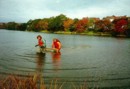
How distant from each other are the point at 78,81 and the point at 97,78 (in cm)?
164

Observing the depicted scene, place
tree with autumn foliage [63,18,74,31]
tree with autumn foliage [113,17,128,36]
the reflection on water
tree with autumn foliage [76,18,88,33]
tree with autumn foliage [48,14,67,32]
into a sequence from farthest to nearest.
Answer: tree with autumn foliage [48,14,67,32] → tree with autumn foliage [63,18,74,31] → tree with autumn foliage [76,18,88,33] → tree with autumn foliage [113,17,128,36] → the reflection on water

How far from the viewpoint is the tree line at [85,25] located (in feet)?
364

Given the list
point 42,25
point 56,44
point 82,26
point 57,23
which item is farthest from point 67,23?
point 56,44

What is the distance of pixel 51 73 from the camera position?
17594 millimetres

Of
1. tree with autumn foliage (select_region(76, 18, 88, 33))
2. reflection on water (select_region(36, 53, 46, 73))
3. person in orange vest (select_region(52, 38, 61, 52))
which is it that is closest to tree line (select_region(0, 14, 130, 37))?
tree with autumn foliage (select_region(76, 18, 88, 33))

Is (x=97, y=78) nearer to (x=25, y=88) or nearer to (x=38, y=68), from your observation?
(x=38, y=68)

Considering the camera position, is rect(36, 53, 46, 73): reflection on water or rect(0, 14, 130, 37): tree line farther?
rect(0, 14, 130, 37): tree line

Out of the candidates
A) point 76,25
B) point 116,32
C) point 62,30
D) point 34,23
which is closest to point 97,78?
point 116,32

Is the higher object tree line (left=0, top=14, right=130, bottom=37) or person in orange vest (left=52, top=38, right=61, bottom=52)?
tree line (left=0, top=14, right=130, bottom=37)

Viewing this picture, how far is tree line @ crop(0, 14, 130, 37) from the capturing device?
110938mm

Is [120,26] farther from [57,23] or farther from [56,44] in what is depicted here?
[56,44]

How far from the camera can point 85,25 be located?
136 meters

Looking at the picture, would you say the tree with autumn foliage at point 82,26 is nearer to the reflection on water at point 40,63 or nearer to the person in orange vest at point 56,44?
the person in orange vest at point 56,44

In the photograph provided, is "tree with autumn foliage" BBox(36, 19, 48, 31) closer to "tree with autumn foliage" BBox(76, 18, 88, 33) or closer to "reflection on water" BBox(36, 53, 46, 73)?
"tree with autumn foliage" BBox(76, 18, 88, 33)
